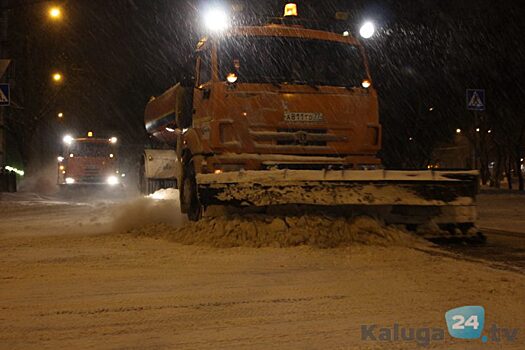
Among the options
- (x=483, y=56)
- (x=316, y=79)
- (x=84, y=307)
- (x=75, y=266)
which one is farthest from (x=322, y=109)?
(x=483, y=56)

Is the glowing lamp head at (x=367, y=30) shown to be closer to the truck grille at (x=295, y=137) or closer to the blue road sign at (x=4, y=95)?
the truck grille at (x=295, y=137)

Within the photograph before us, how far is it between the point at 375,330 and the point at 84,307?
7.65 feet

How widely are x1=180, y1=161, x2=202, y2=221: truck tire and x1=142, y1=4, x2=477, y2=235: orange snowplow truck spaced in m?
0.03

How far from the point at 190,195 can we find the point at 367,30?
4.02 m

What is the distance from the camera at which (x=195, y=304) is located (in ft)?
16.6

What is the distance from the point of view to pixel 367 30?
10117mm

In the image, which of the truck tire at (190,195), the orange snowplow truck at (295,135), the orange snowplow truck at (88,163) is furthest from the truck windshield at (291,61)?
the orange snowplow truck at (88,163)

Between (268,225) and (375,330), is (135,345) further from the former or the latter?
(268,225)

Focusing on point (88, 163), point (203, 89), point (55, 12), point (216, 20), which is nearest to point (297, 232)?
point (203, 89)

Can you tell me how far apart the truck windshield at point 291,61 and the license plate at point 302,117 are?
56cm

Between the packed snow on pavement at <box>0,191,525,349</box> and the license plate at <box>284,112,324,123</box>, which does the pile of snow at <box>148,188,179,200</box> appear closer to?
the packed snow on pavement at <box>0,191,525,349</box>

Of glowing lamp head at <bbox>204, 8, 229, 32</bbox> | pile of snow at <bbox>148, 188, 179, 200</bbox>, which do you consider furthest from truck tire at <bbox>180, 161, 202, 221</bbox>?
pile of snow at <bbox>148, 188, 179, 200</bbox>

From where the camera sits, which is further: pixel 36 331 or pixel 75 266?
pixel 75 266

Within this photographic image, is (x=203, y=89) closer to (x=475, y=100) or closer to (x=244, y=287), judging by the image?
(x=244, y=287)
